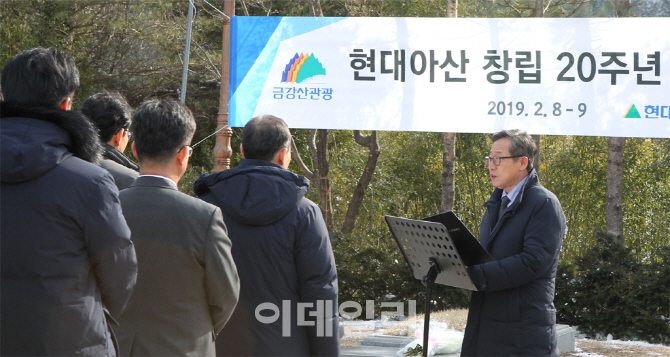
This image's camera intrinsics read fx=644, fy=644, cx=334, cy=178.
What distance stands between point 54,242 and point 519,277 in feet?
5.97

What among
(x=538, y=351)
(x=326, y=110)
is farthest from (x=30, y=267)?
(x=326, y=110)

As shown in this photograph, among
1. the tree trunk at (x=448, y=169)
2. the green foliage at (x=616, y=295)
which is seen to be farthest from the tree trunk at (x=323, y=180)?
the green foliage at (x=616, y=295)

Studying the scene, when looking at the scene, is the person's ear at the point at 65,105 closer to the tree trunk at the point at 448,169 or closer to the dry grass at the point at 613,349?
the dry grass at the point at 613,349

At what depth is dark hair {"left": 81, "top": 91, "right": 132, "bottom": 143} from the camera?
9.78 feet

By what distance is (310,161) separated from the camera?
18859 millimetres

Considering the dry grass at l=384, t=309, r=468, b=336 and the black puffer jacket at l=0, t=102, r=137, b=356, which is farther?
the dry grass at l=384, t=309, r=468, b=336

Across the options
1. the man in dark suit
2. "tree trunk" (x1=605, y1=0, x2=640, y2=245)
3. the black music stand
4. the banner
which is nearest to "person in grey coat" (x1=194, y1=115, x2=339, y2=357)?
the man in dark suit

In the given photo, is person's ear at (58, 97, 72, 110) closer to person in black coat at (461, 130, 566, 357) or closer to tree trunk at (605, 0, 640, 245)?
person in black coat at (461, 130, 566, 357)

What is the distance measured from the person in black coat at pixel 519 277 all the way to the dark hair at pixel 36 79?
1.74 m

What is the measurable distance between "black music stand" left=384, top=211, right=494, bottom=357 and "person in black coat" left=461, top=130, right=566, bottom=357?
67 mm

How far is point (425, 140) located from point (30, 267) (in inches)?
709

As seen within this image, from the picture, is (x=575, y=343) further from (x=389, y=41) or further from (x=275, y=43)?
(x=275, y=43)

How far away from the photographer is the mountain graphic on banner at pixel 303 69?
5586 millimetres

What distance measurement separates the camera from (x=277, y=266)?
2.25m
